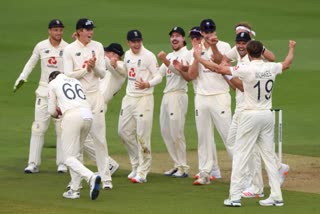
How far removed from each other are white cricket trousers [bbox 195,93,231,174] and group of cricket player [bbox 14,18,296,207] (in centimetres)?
2

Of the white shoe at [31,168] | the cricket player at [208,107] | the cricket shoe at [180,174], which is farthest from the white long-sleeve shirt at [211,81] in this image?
the white shoe at [31,168]

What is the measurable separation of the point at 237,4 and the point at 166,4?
2.89 m

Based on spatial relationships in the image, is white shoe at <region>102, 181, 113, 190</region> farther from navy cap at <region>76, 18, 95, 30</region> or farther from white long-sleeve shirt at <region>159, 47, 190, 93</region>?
navy cap at <region>76, 18, 95, 30</region>

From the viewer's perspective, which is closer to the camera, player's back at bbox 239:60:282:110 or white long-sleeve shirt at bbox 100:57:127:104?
player's back at bbox 239:60:282:110

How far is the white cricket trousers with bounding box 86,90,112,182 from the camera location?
17688 mm

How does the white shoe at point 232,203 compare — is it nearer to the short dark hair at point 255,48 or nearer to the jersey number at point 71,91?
the short dark hair at point 255,48

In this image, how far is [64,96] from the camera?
16.6m

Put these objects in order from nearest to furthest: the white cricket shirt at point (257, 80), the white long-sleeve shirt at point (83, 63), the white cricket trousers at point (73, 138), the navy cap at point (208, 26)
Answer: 1. the white cricket shirt at point (257, 80)
2. the white cricket trousers at point (73, 138)
3. the navy cap at point (208, 26)
4. the white long-sleeve shirt at point (83, 63)

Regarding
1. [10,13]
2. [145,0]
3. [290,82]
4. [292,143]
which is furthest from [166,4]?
[292,143]

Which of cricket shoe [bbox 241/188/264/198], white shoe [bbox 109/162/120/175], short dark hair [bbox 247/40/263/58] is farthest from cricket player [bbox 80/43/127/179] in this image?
short dark hair [bbox 247/40/263/58]

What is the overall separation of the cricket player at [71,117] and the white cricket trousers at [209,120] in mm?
2226

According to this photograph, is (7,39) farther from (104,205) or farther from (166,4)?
(104,205)

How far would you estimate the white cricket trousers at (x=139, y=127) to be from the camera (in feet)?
61.6

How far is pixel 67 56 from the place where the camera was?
17812mm
